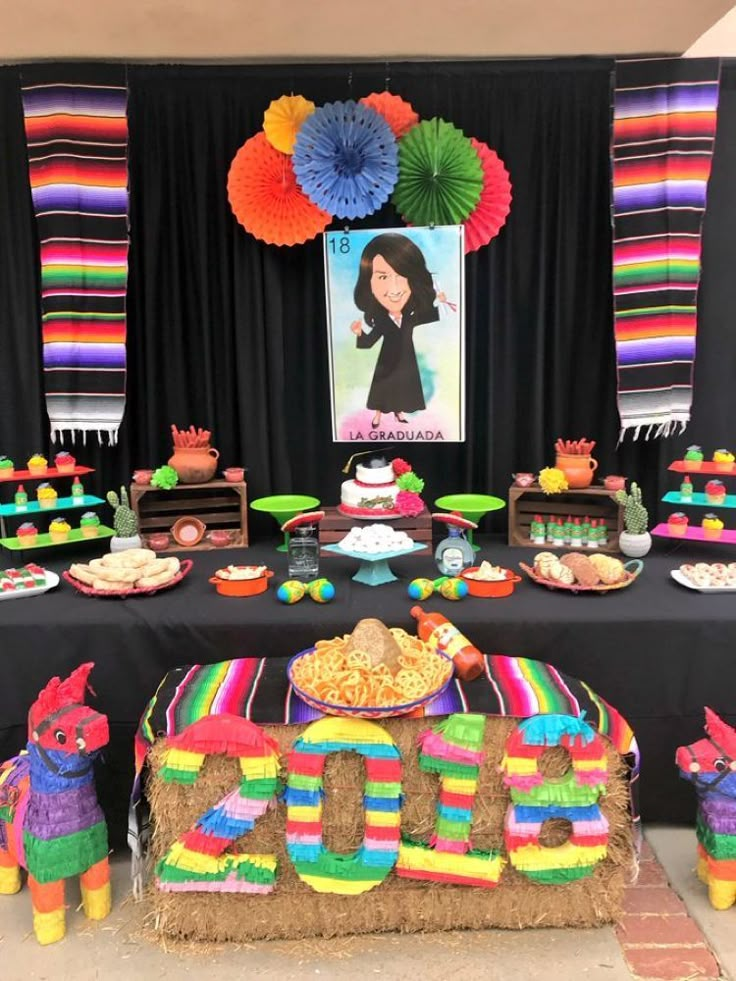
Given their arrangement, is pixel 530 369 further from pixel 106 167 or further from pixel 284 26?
pixel 106 167

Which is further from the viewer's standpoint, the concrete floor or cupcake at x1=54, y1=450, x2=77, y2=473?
cupcake at x1=54, y1=450, x2=77, y2=473

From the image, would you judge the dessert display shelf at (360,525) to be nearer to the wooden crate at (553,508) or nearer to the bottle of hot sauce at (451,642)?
the wooden crate at (553,508)

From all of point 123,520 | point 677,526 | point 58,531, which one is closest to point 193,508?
point 123,520

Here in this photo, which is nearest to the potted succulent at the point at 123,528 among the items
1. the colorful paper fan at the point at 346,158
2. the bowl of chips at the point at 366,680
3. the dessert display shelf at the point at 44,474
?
the dessert display shelf at the point at 44,474

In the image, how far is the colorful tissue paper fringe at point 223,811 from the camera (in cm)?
168

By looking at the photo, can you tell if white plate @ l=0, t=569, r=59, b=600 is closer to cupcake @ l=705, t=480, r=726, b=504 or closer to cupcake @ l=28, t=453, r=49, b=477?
→ cupcake @ l=28, t=453, r=49, b=477

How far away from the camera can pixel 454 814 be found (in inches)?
67.6

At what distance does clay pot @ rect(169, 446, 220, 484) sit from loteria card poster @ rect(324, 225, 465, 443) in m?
0.52

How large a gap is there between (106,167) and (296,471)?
1356 millimetres

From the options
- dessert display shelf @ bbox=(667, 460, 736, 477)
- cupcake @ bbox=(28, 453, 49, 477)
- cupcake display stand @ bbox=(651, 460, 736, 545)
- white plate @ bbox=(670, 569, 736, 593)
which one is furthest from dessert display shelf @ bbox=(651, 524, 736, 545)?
cupcake @ bbox=(28, 453, 49, 477)

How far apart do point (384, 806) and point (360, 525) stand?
112 cm

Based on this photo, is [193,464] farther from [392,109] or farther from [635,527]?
[635,527]

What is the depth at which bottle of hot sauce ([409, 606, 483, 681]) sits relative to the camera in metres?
1.86

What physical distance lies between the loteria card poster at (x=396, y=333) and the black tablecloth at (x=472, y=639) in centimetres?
100
